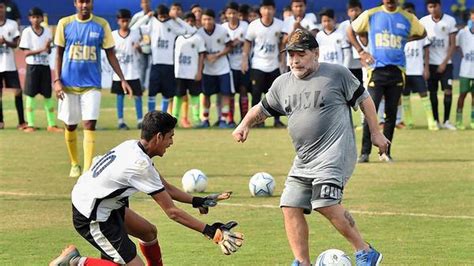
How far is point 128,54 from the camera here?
958 inches

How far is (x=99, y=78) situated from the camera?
16.3m

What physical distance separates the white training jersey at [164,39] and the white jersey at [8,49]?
2.82 meters

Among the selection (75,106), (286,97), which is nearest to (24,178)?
(75,106)

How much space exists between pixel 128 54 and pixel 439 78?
6.37m

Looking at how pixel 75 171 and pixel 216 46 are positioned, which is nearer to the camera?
pixel 75 171

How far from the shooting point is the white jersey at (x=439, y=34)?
2356cm

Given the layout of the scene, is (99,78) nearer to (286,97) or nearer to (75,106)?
(75,106)

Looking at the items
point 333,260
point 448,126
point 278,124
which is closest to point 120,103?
point 278,124

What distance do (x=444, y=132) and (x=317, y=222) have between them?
1100 centimetres

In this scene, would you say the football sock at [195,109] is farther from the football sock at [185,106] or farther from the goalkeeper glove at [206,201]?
the goalkeeper glove at [206,201]

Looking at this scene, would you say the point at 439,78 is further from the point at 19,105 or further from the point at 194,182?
→ the point at 194,182

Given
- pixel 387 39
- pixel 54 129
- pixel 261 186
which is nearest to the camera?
pixel 261 186

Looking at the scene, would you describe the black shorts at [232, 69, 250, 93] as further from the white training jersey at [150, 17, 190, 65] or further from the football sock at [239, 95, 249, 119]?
the white training jersey at [150, 17, 190, 65]

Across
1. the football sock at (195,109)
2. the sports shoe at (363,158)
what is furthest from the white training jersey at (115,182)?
the football sock at (195,109)
